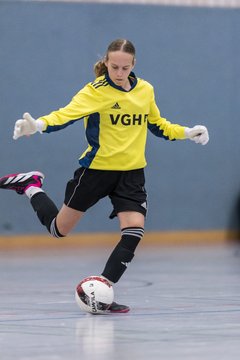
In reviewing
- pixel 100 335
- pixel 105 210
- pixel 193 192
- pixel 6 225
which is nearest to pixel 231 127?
pixel 193 192

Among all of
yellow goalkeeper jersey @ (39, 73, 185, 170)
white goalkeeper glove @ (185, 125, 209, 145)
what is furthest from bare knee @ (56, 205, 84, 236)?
white goalkeeper glove @ (185, 125, 209, 145)

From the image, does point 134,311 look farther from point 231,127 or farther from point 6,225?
point 231,127

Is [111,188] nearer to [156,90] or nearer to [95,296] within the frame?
[95,296]

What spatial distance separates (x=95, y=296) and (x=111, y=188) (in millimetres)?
791

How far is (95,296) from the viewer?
266 inches

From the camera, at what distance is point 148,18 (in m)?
14.9

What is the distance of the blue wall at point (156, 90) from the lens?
46.2 feet

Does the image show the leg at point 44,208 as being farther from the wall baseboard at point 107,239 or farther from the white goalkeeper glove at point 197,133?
the wall baseboard at point 107,239

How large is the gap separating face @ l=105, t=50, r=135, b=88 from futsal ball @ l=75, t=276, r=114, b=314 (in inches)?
50.7

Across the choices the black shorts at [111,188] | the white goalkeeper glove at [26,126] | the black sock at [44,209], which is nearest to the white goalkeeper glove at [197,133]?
the black shorts at [111,188]

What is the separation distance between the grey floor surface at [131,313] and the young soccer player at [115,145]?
0.54 meters

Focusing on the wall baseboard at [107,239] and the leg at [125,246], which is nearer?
the leg at [125,246]

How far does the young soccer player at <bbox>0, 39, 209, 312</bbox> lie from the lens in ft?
22.8

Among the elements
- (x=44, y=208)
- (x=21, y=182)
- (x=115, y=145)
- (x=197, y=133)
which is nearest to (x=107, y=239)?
(x=21, y=182)
